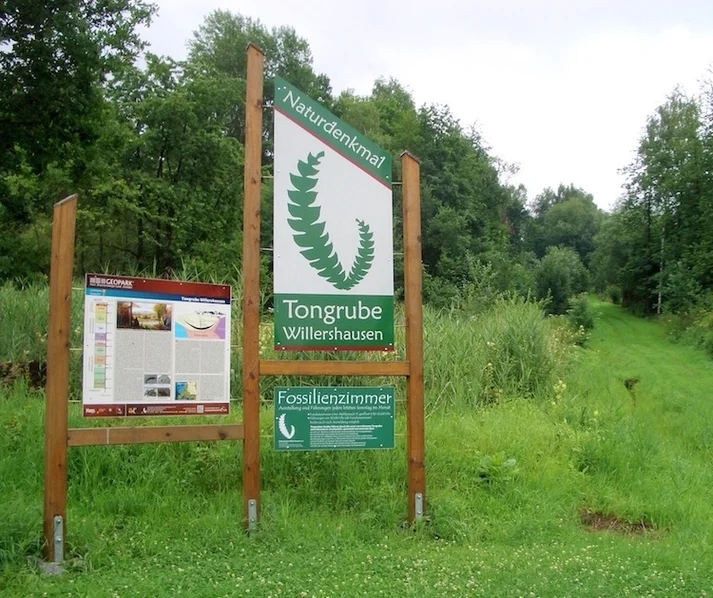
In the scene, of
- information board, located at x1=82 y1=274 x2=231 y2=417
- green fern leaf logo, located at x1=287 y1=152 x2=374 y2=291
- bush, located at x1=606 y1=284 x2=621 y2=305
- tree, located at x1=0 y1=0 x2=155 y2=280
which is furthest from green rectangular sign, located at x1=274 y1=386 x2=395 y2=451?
bush, located at x1=606 y1=284 x2=621 y2=305

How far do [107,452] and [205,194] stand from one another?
19.5 meters

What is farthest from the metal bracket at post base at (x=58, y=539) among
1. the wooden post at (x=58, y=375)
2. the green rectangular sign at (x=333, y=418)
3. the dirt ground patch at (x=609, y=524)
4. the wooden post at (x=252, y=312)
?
the dirt ground patch at (x=609, y=524)

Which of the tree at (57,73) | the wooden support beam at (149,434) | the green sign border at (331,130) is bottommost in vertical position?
the wooden support beam at (149,434)

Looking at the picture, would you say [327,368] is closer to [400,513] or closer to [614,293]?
[400,513]

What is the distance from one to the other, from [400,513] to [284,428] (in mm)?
1117

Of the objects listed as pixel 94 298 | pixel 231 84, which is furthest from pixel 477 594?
pixel 231 84

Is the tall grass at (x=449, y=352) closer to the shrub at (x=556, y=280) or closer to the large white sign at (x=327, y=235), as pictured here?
the large white sign at (x=327, y=235)

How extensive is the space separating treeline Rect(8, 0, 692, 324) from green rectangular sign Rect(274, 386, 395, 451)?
5.09 ft

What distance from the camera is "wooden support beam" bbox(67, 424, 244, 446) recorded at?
457 cm

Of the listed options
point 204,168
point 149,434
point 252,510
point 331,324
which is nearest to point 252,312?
point 331,324

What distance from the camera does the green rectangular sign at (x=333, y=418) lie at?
16.8ft

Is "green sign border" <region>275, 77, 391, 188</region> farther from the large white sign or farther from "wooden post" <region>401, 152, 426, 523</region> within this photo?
"wooden post" <region>401, 152, 426, 523</region>

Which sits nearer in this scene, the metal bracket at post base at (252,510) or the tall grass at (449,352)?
the metal bracket at post base at (252,510)

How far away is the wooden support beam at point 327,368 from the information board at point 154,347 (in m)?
0.33
